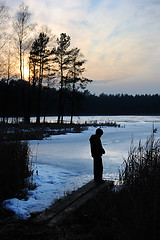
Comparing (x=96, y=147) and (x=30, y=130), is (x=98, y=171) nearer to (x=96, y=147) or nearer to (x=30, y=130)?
(x=96, y=147)

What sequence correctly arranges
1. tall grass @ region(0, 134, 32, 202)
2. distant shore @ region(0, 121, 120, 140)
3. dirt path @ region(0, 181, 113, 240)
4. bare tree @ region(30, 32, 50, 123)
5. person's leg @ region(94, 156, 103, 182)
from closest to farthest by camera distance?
dirt path @ region(0, 181, 113, 240), tall grass @ region(0, 134, 32, 202), person's leg @ region(94, 156, 103, 182), distant shore @ region(0, 121, 120, 140), bare tree @ region(30, 32, 50, 123)

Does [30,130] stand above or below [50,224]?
above

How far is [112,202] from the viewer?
389 centimetres

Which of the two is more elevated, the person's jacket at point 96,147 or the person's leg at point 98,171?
the person's jacket at point 96,147

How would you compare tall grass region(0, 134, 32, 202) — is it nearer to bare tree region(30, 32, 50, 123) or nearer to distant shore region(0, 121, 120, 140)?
distant shore region(0, 121, 120, 140)

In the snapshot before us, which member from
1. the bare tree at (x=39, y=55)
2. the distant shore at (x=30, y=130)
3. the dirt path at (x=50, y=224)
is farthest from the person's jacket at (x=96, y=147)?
the bare tree at (x=39, y=55)

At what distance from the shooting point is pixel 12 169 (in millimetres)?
5105

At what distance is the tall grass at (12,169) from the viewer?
4.70 m

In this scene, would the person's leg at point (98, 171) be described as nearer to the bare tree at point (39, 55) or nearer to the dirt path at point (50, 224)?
the dirt path at point (50, 224)

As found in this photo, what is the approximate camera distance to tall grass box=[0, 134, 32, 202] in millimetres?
4703

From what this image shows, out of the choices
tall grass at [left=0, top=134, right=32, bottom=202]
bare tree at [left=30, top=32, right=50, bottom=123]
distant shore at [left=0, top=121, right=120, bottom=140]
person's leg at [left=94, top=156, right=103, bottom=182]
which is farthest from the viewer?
bare tree at [left=30, top=32, right=50, bottom=123]

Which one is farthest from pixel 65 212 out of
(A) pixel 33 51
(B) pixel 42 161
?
(A) pixel 33 51

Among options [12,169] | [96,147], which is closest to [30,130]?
[12,169]

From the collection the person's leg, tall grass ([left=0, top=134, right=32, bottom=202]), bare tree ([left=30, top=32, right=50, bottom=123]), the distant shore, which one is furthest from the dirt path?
bare tree ([left=30, top=32, right=50, bottom=123])
